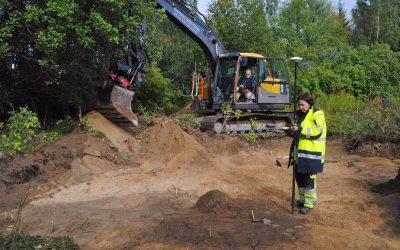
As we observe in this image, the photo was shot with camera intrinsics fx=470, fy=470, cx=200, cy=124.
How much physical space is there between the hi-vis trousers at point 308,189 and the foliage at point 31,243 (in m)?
3.58

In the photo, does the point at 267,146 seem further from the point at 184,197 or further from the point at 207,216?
the point at 207,216

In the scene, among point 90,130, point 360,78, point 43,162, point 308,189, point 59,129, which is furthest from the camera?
point 360,78

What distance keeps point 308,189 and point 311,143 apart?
0.69m

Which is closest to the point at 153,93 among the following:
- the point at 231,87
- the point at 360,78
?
the point at 231,87

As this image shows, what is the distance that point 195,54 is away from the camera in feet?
77.8

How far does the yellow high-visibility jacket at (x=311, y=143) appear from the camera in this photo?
22.0 feet

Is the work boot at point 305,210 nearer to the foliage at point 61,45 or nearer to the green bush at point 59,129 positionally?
the foliage at point 61,45

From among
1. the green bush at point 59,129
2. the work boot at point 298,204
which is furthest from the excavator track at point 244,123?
the work boot at point 298,204

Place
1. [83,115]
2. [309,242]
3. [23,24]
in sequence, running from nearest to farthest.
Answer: [309,242]
[23,24]
[83,115]

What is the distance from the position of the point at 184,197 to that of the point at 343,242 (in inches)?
125

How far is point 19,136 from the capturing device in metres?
9.17

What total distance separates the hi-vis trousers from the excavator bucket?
20.5 feet

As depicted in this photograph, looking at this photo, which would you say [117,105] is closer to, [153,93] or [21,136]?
[21,136]

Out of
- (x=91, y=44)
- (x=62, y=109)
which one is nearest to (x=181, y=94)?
(x=62, y=109)
